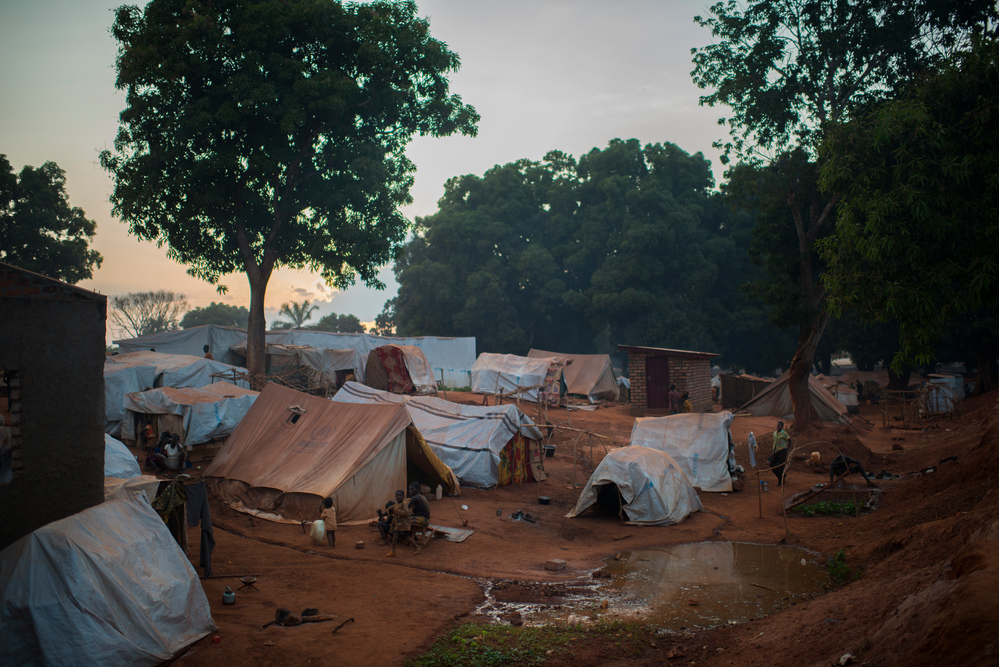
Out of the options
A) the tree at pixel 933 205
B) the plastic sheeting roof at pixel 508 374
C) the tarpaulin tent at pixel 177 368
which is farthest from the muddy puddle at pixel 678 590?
the plastic sheeting roof at pixel 508 374

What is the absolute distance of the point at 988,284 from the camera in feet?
31.3

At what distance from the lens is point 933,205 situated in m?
10.6

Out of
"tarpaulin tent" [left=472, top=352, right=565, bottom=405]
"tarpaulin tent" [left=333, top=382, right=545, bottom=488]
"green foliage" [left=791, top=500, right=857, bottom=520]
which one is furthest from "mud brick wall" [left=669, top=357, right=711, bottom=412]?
"green foliage" [left=791, top=500, right=857, bottom=520]

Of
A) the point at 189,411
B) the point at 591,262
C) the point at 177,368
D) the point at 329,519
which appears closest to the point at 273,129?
the point at 177,368

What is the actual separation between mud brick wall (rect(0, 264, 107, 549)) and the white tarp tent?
17.0 ft

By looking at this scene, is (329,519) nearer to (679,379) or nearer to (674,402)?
(674,402)

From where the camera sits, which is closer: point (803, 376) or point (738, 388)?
point (803, 376)

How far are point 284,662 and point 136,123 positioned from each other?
20.6 meters

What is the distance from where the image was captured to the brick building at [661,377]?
25.9 meters

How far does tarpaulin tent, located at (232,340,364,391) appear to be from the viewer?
27797mm

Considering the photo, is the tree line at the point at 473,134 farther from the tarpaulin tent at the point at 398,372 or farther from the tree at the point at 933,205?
the tarpaulin tent at the point at 398,372

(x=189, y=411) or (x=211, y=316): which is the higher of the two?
(x=211, y=316)

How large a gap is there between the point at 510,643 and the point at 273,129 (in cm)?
2053

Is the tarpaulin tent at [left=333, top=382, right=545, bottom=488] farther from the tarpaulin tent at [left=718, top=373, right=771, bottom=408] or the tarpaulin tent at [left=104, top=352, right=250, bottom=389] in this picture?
the tarpaulin tent at [left=718, top=373, right=771, bottom=408]
